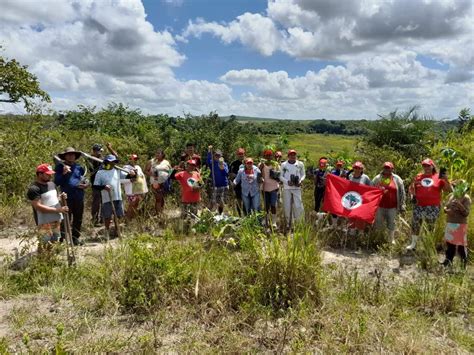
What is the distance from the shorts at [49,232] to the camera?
17.7 feet

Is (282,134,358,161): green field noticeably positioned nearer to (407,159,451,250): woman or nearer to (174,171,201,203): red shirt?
(407,159,451,250): woman

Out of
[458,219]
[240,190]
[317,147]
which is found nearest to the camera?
[458,219]

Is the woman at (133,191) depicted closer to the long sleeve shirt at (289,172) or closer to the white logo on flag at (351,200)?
the long sleeve shirt at (289,172)

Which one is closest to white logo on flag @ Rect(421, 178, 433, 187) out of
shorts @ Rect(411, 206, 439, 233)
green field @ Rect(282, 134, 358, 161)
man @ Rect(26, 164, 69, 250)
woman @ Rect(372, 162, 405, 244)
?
shorts @ Rect(411, 206, 439, 233)

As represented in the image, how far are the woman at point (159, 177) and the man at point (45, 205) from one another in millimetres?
2413

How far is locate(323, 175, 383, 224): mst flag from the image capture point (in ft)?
22.2

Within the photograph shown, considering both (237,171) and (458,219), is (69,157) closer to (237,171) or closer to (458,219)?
(237,171)

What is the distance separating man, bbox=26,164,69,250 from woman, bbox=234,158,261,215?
316 cm

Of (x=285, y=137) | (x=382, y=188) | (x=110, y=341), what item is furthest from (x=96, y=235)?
(x=285, y=137)

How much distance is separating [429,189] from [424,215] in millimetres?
430

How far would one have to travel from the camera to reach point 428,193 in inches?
246

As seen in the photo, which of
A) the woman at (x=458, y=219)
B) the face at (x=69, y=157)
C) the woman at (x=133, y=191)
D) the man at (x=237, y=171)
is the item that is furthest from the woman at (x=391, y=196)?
the face at (x=69, y=157)

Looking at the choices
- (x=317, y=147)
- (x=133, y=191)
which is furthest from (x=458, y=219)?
(x=317, y=147)

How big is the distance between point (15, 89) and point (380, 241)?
8.94 meters
